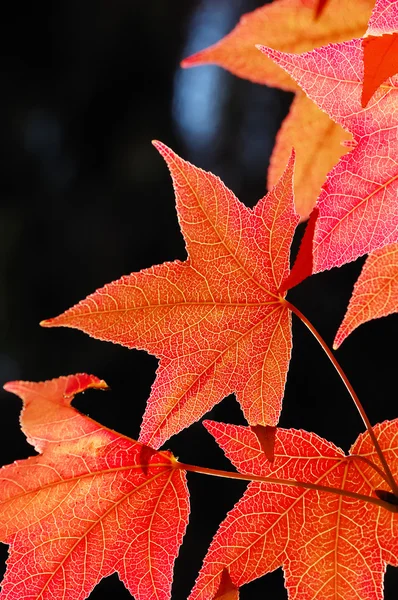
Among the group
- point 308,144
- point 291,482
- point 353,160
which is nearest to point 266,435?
point 291,482

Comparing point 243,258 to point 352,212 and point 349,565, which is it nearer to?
point 352,212

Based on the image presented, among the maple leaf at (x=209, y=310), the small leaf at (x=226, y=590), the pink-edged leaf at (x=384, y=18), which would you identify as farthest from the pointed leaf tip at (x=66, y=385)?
the pink-edged leaf at (x=384, y=18)

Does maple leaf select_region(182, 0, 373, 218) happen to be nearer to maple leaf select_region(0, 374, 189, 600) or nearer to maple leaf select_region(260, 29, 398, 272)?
maple leaf select_region(260, 29, 398, 272)

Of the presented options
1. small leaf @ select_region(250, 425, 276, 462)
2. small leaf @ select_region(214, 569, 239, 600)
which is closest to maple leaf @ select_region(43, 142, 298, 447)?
small leaf @ select_region(250, 425, 276, 462)

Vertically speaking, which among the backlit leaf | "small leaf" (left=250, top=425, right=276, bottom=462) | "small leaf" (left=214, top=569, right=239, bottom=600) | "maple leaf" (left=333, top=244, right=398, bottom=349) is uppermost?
the backlit leaf

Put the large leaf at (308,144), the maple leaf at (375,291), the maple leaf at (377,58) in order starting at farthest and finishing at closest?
the large leaf at (308,144) < the maple leaf at (375,291) < the maple leaf at (377,58)

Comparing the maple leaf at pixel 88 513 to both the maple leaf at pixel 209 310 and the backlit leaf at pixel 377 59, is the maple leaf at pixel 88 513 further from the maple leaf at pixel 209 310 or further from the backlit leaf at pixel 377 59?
the backlit leaf at pixel 377 59

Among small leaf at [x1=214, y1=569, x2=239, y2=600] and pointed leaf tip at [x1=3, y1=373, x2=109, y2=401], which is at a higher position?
pointed leaf tip at [x1=3, y1=373, x2=109, y2=401]
